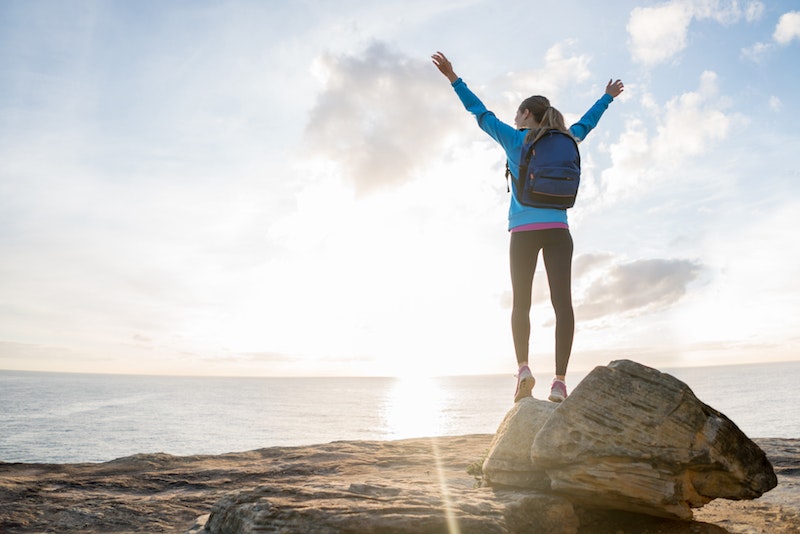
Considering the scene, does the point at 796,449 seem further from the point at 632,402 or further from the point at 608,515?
the point at 632,402

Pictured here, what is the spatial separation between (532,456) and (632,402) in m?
1.01

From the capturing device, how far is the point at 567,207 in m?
5.59


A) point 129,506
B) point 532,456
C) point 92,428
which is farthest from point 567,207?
point 92,428

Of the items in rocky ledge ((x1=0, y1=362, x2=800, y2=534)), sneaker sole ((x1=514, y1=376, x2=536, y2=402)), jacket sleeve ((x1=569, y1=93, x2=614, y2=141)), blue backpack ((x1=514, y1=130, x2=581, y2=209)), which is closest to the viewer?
rocky ledge ((x1=0, y1=362, x2=800, y2=534))

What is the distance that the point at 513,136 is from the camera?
5676 millimetres

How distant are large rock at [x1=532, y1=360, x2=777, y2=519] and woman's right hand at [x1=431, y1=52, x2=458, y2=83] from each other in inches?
151

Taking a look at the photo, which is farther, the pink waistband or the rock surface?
the pink waistband

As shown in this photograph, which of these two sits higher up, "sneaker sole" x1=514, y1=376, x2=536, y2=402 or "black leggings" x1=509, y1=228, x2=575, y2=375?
"black leggings" x1=509, y1=228, x2=575, y2=375

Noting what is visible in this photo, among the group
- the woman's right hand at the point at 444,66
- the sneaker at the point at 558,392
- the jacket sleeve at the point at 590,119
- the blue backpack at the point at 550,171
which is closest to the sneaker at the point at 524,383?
the sneaker at the point at 558,392

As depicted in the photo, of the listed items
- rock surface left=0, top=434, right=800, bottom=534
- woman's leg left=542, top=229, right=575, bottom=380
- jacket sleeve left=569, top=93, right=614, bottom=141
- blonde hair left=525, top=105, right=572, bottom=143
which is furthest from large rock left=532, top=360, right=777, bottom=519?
jacket sleeve left=569, top=93, right=614, bottom=141

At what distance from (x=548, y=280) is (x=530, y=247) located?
44 cm

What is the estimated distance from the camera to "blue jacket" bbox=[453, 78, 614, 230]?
5.62m

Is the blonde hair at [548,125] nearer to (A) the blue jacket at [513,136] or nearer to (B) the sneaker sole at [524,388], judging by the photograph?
(A) the blue jacket at [513,136]

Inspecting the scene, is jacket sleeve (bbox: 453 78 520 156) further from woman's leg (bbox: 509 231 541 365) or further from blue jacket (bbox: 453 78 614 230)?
woman's leg (bbox: 509 231 541 365)
